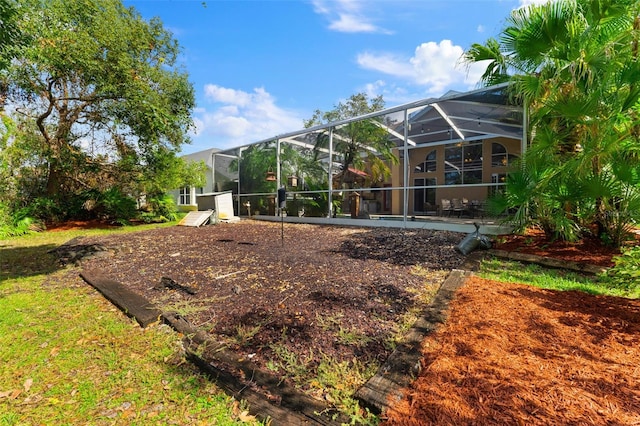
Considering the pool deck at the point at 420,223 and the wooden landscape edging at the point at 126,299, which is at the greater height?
the pool deck at the point at 420,223

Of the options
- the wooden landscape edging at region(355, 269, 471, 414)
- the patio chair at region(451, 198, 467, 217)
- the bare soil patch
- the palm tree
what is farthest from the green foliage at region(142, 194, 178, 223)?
the palm tree

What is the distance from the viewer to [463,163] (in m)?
12.2

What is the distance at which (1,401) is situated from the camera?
6.43 feet

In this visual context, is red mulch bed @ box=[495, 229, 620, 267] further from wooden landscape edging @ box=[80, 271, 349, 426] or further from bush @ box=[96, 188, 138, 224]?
bush @ box=[96, 188, 138, 224]

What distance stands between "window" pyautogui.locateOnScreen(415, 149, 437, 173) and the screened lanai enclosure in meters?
0.04

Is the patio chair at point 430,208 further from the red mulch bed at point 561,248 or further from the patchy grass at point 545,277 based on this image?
the patchy grass at point 545,277

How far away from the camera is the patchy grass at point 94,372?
184 centimetres

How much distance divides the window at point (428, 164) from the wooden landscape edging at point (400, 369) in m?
11.4

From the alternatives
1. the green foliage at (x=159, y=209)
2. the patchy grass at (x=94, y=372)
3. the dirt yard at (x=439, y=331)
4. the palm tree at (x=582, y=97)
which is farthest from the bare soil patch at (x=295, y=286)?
the green foliage at (x=159, y=209)

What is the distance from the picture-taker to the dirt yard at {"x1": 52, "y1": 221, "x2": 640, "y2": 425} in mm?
1732

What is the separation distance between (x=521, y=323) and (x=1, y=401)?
422 centimetres

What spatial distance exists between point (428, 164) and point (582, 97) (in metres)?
9.06

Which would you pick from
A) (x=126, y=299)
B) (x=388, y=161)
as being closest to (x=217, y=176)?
(x=388, y=161)

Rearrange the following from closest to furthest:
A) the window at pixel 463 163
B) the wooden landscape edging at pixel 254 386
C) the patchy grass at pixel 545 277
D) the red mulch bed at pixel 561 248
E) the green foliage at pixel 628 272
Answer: the wooden landscape edging at pixel 254 386 → the green foliage at pixel 628 272 → the patchy grass at pixel 545 277 → the red mulch bed at pixel 561 248 → the window at pixel 463 163
